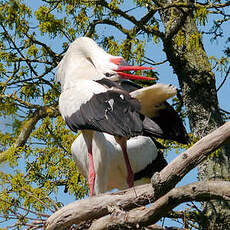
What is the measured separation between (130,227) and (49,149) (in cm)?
330

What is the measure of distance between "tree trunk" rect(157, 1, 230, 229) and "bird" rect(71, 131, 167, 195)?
0.77 meters

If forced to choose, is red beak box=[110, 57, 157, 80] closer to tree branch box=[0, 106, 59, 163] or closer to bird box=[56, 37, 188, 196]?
bird box=[56, 37, 188, 196]

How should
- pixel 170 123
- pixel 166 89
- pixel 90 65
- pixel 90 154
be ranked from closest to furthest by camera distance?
pixel 166 89 → pixel 170 123 → pixel 90 154 → pixel 90 65

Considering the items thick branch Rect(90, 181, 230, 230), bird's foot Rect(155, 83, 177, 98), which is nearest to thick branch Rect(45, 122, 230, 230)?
thick branch Rect(90, 181, 230, 230)

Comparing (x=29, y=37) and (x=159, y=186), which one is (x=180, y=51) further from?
(x=159, y=186)

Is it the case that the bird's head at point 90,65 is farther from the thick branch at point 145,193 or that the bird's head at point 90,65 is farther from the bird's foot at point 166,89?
the thick branch at point 145,193

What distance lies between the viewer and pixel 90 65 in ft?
20.0

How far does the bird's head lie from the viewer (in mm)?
5645

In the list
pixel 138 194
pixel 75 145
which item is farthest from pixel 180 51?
pixel 138 194

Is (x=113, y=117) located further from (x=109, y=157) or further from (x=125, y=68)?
(x=109, y=157)

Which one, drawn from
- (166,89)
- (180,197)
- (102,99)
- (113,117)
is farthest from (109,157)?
(180,197)

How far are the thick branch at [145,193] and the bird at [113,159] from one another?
1.54m

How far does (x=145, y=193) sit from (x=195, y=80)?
360 centimetres

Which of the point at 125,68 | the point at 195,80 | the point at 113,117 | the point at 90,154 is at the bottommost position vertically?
the point at 90,154
